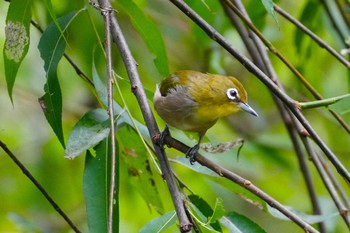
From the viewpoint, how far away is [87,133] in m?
2.43

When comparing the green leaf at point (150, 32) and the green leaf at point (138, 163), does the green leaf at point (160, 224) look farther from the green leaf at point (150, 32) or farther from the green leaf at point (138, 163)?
the green leaf at point (150, 32)

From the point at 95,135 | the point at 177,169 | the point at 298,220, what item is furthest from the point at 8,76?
the point at 177,169

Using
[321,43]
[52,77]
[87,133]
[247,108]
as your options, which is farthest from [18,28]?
[321,43]

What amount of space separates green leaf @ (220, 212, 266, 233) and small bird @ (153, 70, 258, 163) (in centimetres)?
32

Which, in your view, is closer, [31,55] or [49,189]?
[49,189]

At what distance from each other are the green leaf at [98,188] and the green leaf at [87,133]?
6 centimetres

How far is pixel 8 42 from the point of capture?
7.93 feet

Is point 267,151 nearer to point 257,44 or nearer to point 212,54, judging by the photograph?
point 212,54

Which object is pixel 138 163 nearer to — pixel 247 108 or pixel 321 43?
pixel 247 108

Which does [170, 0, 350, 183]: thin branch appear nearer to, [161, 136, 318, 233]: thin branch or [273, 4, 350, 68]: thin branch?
[161, 136, 318, 233]: thin branch

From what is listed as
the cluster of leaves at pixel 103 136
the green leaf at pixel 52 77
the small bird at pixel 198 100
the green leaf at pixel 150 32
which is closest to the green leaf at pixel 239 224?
the cluster of leaves at pixel 103 136

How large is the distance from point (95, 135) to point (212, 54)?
1835mm

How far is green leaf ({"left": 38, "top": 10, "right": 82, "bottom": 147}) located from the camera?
2467 mm

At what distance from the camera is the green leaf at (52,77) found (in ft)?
8.09
